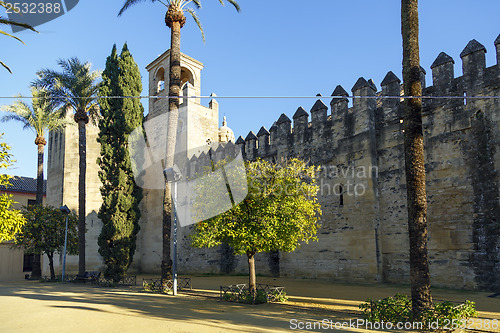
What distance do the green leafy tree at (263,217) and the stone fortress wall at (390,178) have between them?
4.88 metres

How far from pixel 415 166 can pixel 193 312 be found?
705 centimetres

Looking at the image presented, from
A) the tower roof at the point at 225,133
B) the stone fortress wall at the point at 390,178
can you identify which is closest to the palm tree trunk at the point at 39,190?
the stone fortress wall at the point at 390,178

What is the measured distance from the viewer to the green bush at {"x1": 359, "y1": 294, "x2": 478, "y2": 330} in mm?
7641

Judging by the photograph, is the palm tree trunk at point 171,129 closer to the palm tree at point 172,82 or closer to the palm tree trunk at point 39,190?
Answer: the palm tree at point 172,82

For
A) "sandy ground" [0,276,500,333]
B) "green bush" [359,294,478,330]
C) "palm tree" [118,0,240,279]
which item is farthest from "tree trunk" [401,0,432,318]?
"palm tree" [118,0,240,279]

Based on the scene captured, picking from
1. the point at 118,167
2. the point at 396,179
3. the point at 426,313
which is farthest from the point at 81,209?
the point at 426,313

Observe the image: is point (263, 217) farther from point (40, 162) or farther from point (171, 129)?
point (40, 162)

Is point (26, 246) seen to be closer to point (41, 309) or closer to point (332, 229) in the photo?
point (41, 309)

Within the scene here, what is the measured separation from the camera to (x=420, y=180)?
29.1 ft

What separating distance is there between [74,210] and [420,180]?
2720 centimetres

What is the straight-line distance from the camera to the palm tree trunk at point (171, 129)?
15781 mm

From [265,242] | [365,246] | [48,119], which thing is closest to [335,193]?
[365,246]

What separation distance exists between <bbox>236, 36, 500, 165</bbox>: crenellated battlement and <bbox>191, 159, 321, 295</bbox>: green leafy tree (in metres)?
3.23

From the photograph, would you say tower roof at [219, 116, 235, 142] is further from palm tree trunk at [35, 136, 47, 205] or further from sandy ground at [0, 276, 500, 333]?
sandy ground at [0, 276, 500, 333]
